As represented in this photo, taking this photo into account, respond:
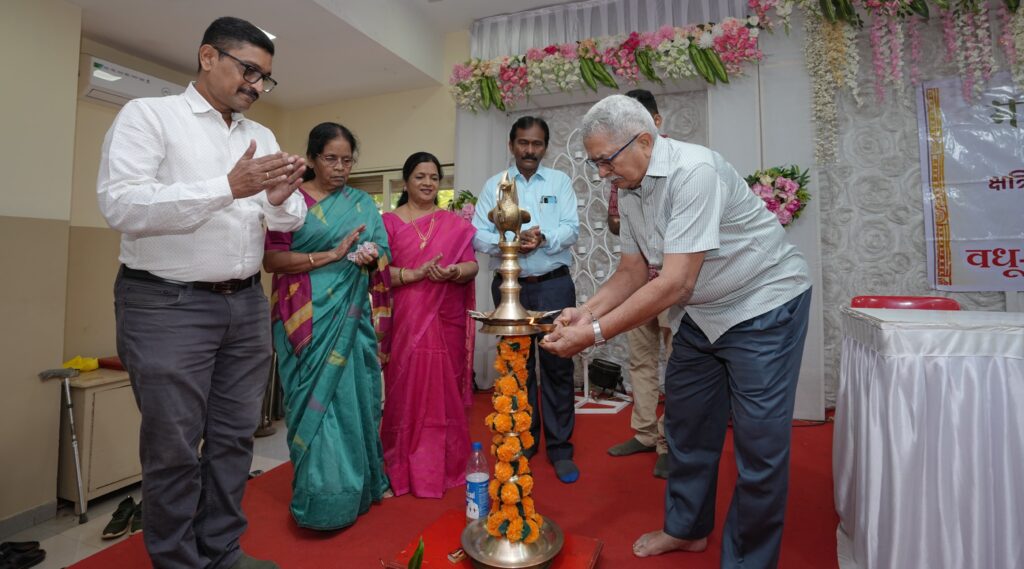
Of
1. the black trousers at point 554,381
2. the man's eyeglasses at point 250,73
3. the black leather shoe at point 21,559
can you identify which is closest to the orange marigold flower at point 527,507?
the black trousers at point 554,381

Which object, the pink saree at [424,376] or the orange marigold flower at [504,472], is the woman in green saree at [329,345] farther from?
the orange marigold flower at [504,472]

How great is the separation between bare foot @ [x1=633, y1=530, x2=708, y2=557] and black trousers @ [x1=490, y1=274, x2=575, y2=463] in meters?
0.71

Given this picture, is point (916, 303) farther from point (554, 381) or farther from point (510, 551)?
point (510, 551)

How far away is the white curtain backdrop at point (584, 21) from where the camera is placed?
374cm

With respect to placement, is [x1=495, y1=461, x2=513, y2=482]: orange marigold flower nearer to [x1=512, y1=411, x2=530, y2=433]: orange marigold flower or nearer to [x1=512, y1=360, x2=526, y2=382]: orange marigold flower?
[x1=512, y1=411, x2=530, y2=433]: orange marigold flower

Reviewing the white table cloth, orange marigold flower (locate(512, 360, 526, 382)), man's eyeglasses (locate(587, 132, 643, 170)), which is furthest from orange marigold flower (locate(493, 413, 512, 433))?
the white table cloth

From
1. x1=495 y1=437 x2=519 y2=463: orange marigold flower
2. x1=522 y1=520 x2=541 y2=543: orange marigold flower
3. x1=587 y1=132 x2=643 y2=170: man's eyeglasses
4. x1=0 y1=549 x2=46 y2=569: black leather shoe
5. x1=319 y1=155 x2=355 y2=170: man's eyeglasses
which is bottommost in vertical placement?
x1=0 y1=549 x2=46 y2=569: black leather shoe

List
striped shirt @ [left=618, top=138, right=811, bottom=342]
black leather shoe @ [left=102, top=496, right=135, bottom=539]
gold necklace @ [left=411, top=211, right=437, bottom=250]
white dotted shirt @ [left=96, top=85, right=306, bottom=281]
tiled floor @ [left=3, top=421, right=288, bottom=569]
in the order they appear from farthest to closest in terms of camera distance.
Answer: gold necklace @ [left=411, top=211, right=437, bottom=250] < black leather shoe @ [left=102, top=496, right=135, bottom=539] < tiled floor @ [left=3, top=421, right=288, bottom=569] < striped shirt @ [left=618, top=138, right=811, bottom=342] < white dotted shirt @ [left=96, top=85, right=306, bottom=281]

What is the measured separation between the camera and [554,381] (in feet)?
7.88

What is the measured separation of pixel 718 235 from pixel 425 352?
1390mm

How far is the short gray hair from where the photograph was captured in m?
1.46

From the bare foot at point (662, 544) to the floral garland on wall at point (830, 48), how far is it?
278cm

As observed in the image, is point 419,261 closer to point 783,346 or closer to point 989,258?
point 783,346

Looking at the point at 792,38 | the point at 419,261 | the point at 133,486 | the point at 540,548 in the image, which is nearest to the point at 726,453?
the point at 540,548
